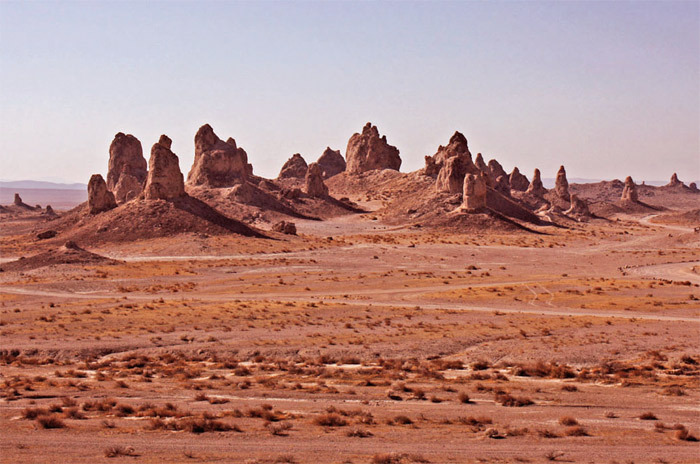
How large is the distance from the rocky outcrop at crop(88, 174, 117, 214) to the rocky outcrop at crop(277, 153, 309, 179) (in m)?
83.9

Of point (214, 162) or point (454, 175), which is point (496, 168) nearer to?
point (454, 175)

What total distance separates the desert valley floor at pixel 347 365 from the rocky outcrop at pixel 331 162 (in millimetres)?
117700

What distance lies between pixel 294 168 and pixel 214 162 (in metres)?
59.7

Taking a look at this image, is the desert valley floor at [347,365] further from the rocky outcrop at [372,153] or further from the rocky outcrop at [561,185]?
the rocky outcrop at [561,185]

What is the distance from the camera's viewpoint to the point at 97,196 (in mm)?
91938

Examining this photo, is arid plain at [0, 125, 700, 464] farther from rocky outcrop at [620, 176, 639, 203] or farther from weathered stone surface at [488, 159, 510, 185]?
rocky outcrop at [620, 176, 639, 203]

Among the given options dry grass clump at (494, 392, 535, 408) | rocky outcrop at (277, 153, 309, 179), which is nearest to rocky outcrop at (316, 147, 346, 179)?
rocky outcrop at (277, 153, 309, 179)

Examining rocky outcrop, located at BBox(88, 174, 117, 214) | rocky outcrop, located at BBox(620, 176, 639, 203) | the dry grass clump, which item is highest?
rocky outcrop, located at BBox(620, 176, 639, 203)

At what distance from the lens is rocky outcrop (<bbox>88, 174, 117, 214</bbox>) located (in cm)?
9169

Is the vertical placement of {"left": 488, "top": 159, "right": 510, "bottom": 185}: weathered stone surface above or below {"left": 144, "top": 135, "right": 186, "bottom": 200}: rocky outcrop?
above

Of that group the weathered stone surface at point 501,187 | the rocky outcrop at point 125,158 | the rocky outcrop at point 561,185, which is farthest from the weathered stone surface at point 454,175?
the rocky outcrop at point 561,185

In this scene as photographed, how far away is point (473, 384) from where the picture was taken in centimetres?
2284

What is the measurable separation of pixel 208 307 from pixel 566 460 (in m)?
28.8

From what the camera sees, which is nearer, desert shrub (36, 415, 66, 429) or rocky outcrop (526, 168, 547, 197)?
desert shrub (36, 415, 66, 429)
